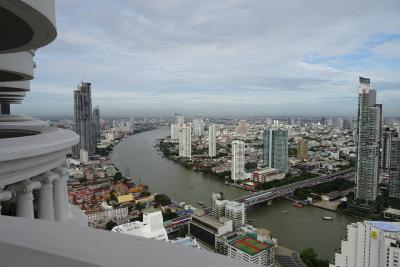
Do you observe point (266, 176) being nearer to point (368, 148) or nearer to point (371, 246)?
point (368, 148)

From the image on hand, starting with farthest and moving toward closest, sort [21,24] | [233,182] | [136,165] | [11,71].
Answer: [136,165], [233,182], [11,71], [21,24]

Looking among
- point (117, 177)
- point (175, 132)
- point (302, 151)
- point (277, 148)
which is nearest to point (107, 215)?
point (117, 177)

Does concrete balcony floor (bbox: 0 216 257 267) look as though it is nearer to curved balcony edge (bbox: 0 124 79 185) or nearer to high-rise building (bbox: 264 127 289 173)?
curved balcony edge (bbox: 0 124 79 185)

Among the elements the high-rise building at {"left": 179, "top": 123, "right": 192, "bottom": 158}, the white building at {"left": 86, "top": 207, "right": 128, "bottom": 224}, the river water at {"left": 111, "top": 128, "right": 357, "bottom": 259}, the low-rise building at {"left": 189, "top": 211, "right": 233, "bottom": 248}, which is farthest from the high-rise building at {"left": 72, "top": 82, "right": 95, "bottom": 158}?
the low-rise building at {"left": 189, "top": 211, "right": 233, "bottom": 248}

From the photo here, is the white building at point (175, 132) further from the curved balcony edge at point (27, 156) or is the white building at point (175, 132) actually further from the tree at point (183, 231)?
the curved balcony edge at point (27, 156)

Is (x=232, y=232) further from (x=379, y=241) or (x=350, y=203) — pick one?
(x=350, y=203)

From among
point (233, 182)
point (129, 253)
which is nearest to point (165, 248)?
A: point (129, 253)

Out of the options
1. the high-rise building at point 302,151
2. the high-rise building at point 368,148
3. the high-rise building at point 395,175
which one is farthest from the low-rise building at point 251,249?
the high-rise building at point 302,151
